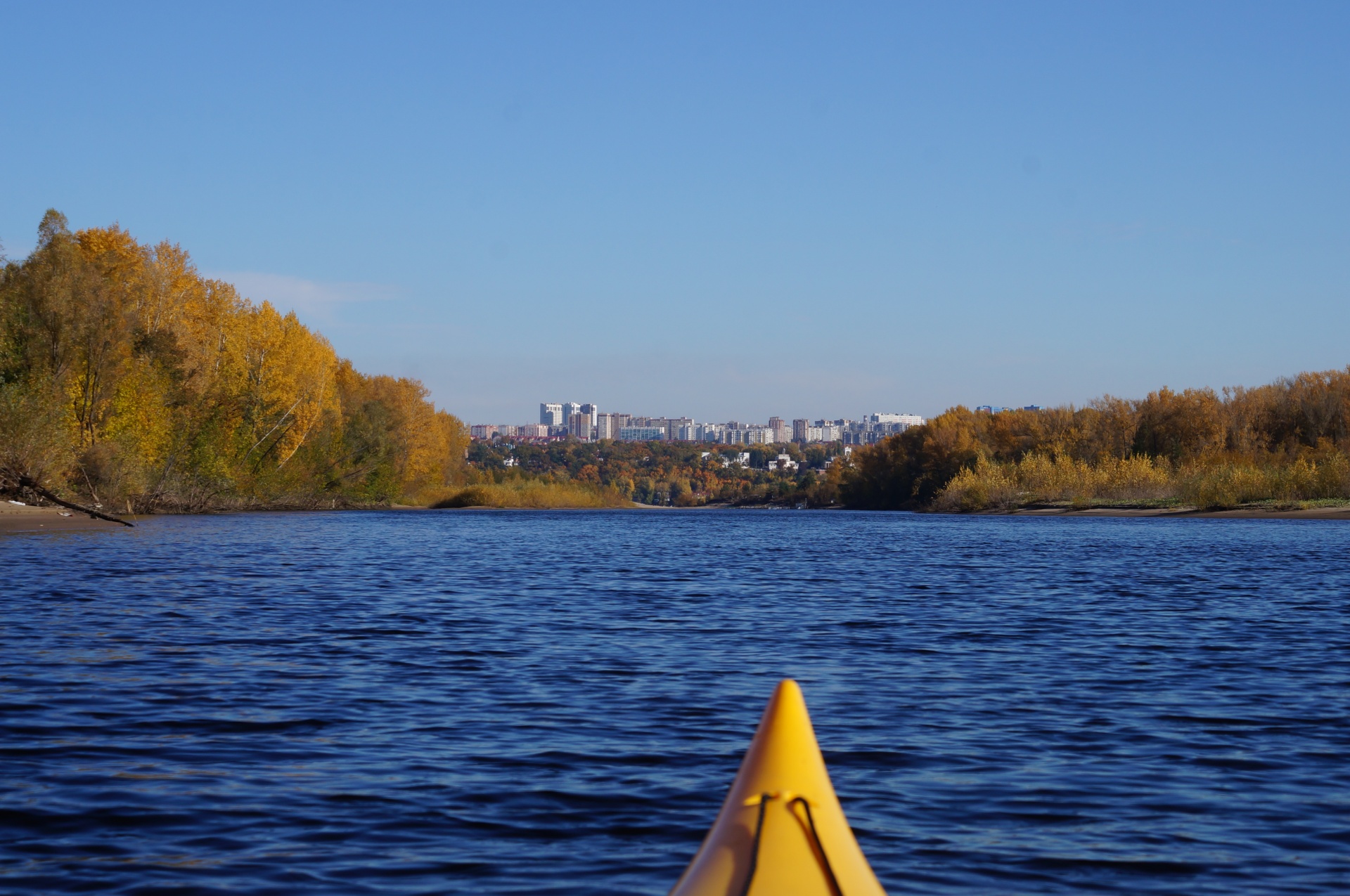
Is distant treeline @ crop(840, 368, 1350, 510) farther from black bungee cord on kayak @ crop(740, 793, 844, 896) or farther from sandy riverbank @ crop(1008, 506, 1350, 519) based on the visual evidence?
black bungee cord on kayak @ crop(740, 793, 844, 896)

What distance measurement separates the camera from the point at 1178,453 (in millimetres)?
87750

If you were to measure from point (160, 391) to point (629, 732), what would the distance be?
51.5 m

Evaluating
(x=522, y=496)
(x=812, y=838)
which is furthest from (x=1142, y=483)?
(x=812, y=838)

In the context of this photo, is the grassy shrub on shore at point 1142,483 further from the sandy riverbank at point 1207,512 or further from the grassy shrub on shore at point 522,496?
the grassy shrub on shore at point 522,496

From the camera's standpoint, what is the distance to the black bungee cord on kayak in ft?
13.0

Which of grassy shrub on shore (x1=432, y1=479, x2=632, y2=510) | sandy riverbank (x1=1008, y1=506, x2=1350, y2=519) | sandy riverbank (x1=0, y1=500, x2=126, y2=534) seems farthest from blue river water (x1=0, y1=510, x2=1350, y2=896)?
grassy shrub on shore (x1=432, y1=479, x2=632, y2=510)

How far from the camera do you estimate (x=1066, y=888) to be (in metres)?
6.03

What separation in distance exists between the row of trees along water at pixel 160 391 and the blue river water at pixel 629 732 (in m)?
23.5

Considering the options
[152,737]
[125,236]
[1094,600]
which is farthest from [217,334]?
[152,737]

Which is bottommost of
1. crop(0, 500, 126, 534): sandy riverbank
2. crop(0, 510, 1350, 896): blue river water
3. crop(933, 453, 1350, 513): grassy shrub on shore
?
crop(0, 510, 1350, 896): blue river water

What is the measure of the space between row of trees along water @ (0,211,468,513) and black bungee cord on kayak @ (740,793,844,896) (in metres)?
35.6

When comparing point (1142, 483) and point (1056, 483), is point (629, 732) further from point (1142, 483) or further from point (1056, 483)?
point (1056, 483)

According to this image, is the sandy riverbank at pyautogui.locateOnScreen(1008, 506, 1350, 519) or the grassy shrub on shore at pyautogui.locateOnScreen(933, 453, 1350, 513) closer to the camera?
the sandy riverbank at pyautogui.locateOnScreen(1008, 506, 1350, 519)

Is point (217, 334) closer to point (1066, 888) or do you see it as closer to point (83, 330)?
point (83, 330)
